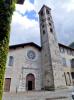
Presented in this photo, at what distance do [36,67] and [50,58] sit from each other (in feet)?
10.2

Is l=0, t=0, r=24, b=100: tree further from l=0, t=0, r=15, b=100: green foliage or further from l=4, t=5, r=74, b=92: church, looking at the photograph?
l=4, t=5, r=74, b=92: church

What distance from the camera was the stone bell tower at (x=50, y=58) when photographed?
21453 mm

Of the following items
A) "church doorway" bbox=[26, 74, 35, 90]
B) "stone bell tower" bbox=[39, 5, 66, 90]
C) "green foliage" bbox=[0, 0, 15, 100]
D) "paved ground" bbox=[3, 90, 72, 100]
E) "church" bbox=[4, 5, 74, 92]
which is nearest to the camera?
"green foliage" bbox=[0, 0, 15, 100]

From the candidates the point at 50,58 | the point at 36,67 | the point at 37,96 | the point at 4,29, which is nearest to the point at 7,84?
the point at 36,67

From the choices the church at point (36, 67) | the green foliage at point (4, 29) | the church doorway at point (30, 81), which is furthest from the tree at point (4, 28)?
the church doorway at point (30, 81)

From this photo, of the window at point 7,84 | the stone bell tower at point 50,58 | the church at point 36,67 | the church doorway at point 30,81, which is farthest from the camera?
the church doorway at point 30,81

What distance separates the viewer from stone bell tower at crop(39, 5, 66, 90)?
21.5 meters

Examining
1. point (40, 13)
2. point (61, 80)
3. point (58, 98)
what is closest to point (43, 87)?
point (61, 80)

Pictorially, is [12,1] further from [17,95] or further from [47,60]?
[47,60]

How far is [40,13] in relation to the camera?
30.0m

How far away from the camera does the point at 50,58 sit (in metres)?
22.7

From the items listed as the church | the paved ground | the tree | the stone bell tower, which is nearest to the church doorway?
the church

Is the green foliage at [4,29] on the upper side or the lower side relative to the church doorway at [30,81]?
upper

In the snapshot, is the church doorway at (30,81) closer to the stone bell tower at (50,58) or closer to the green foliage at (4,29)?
the stone bell tower at (50,58)
